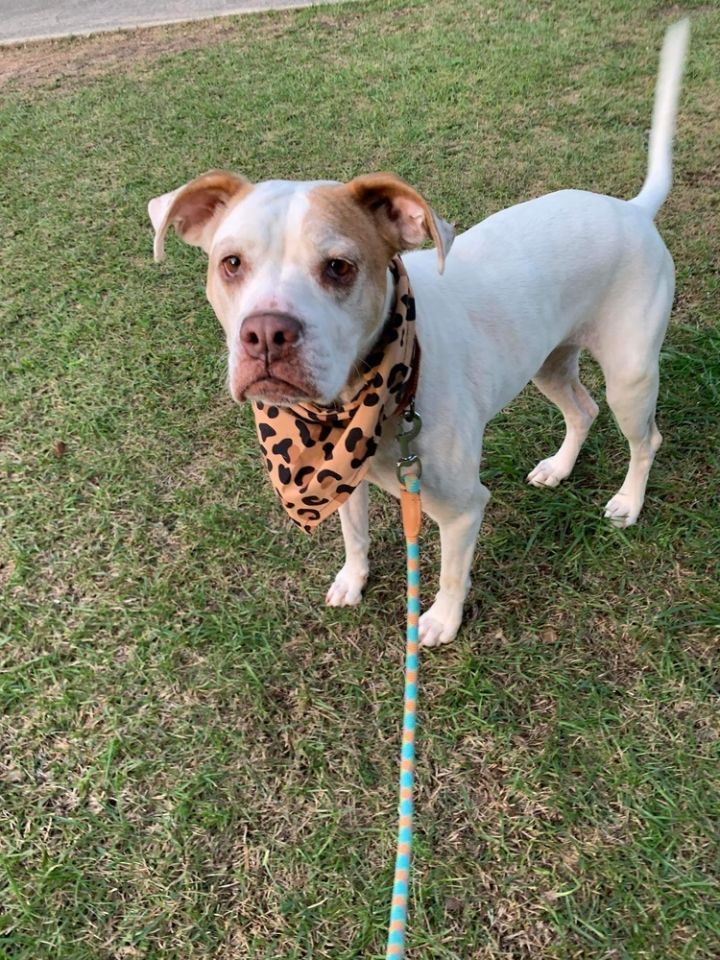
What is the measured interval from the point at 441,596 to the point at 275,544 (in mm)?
799

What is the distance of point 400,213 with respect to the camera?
79.7 inches

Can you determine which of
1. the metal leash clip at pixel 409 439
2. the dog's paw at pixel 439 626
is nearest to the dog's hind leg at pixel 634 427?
the dog's paw at pixel 439 626

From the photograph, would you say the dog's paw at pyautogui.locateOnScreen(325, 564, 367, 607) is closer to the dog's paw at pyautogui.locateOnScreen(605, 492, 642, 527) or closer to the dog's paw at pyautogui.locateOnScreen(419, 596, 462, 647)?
the dog's paw at pyautogui.locateOnScreen(419, 596, 462, 647)

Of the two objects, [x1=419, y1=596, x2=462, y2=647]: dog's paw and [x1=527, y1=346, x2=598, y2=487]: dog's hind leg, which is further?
[x1=527, y1=346, x2=598, y2=487]: dog's hind leg

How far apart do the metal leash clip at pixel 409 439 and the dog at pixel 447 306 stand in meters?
0.06

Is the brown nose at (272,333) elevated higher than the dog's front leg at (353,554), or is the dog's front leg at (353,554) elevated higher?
the brown nose at (272,333)

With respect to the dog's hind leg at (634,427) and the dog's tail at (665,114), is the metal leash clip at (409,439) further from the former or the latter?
the dog's tail at (665,114)

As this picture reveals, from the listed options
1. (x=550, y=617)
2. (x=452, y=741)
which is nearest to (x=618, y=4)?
(x=550, y=617)

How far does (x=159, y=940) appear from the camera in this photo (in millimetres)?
A: 2127

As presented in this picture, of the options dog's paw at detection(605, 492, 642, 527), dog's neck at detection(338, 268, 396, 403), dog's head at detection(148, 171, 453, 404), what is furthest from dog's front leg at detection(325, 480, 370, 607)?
dog's paw at detection(605, 492, 642, 527)

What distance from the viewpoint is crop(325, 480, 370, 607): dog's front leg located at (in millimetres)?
2705

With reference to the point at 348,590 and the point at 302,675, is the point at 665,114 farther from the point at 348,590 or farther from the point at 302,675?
the point at 302,675

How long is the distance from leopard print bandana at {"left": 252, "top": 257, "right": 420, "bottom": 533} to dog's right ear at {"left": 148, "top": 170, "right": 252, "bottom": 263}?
0.51 meters

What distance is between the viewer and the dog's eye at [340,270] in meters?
1.85
